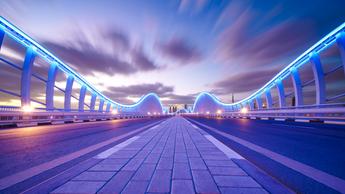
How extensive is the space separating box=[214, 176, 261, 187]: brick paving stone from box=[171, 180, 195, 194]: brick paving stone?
0.40 meters

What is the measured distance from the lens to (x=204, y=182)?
2330 mm

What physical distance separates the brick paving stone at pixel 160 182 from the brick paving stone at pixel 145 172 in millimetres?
92

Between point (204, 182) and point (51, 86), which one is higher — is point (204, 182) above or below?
below

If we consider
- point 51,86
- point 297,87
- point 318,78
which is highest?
point 51,86

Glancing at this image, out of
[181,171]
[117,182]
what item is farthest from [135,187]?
[181,171]

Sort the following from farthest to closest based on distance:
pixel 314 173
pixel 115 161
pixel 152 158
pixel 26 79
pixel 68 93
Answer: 1. pixel 68 93
2. pixel 26 79
3. pixel 152 158
4. pixel 115 161
5. pixel 314 173

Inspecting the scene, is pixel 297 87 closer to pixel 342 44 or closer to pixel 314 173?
pixel 342 44

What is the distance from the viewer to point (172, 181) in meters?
2.36

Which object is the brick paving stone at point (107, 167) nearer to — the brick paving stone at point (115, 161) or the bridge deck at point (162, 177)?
the bridge deck at point (162, 177)

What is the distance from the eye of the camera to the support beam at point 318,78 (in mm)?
17734

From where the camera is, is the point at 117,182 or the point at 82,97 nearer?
the point at 117,182

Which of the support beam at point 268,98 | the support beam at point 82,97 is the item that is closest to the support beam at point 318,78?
the support beam at point 268,98

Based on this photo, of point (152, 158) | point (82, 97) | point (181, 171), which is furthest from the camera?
point (82, 97)

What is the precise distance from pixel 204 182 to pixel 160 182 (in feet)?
1.96
